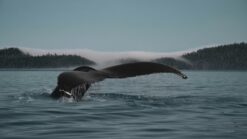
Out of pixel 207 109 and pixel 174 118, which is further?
pixel 207 109

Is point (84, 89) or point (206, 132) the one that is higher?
point (84, 89)

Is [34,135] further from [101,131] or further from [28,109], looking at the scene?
[28,109]

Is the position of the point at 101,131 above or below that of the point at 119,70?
below

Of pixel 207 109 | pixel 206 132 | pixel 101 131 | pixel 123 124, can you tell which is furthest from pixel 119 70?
pixel 207 109

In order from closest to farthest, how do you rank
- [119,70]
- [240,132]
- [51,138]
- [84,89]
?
[51,138]
[240,132]
[119,70]
[84,89]

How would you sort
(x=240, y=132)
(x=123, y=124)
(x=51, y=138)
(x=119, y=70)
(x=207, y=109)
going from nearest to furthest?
1. (x=51, y=138)
2. (x=240, y=132)
3. (x=123, y=124)
4. (x=119, y=70)
5. (x=207, y=109)

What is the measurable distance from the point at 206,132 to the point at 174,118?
1790mm

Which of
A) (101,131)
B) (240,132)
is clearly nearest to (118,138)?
(101,131)

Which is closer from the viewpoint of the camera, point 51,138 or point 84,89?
point 51,138

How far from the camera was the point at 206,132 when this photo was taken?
7.04m

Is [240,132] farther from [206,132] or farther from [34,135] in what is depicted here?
[34,135]

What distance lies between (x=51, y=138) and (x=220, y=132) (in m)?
2.73

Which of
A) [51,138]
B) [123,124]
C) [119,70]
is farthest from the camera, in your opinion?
[119,70]

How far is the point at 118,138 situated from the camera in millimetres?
6566
